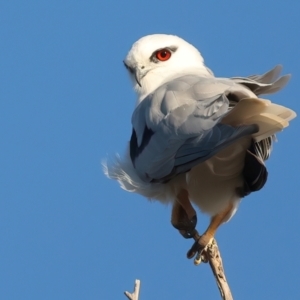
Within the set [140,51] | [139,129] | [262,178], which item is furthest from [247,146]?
[140,51]

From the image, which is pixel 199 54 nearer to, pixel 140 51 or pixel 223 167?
pixel 140 51

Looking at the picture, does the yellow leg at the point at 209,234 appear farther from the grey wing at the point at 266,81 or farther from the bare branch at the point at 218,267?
the grey wing at the point at 266,81

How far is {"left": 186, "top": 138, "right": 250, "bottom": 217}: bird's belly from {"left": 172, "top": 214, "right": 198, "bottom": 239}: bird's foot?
0.13 m

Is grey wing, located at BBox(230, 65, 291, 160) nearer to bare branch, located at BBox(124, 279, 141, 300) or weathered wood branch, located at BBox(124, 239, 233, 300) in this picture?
weathered wood branch, located at BBox(124, 239, 233, 300)

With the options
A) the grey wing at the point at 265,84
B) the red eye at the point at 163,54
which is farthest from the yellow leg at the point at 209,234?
the red eye at the point at 163,54

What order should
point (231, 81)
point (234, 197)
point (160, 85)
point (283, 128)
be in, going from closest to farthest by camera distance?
point (283, 128)
point (231, 81)
point (234, 197)
point (160, 85)

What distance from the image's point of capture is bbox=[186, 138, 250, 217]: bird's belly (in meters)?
5.88

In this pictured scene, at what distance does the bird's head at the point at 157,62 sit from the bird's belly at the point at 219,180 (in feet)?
2.97

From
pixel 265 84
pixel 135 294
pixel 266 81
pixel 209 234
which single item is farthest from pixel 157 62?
pixel 135 294

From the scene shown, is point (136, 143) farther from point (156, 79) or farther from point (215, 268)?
point (215, 268)

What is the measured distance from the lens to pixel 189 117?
18.2 ft

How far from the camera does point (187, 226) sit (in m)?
6.30

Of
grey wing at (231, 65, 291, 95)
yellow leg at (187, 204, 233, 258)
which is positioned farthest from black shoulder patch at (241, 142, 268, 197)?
grey wing at (231, 65, 291, 95)

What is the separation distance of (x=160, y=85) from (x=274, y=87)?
1.00 metres
